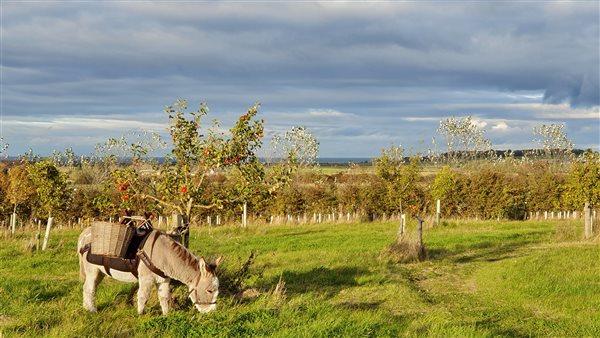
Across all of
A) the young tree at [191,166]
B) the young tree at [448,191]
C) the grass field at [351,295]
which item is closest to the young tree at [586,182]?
the grass field at [351,295]

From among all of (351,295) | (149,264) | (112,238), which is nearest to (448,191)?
(351,295)

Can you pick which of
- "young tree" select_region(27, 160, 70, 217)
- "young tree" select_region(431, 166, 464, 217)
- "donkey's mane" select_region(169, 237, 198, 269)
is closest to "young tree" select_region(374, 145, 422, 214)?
"young tree" select_region(431, 166, 464, 217)

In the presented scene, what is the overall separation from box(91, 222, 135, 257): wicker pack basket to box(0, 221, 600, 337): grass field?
1.05 metres

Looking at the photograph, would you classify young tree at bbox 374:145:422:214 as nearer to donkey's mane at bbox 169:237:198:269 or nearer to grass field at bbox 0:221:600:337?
grass field at bbox 0:221:600:337

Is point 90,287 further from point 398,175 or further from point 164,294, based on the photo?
point 398,175

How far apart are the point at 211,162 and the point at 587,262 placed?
11759 millimetres

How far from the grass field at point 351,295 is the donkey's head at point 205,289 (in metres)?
0.18

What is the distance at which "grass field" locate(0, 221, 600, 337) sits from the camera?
337 inches

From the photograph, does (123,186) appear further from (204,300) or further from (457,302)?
(457,302)

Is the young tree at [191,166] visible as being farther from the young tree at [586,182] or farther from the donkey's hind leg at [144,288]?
the young tree at [586,182]

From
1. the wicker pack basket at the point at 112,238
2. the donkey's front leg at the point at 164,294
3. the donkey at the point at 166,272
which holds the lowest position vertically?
the donkey's front leg at the point at 164,294

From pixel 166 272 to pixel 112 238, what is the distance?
1.00 meters

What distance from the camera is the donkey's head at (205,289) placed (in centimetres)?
883

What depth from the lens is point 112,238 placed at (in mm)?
8852
